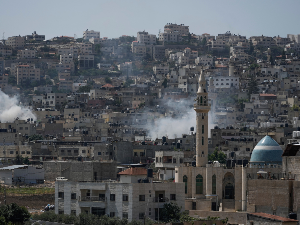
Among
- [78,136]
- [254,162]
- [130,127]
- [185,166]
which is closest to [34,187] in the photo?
[185,166]

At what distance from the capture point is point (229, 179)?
64.2 m

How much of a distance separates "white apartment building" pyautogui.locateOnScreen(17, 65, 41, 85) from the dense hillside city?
22cm

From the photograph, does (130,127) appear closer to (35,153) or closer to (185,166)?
(35,153)

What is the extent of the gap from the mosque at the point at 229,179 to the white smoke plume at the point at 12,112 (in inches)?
2493

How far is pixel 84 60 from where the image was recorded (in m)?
191

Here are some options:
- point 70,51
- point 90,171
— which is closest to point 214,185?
point 90,171

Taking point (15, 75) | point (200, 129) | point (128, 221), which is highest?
point (15, 75)

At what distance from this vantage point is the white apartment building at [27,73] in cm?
17800

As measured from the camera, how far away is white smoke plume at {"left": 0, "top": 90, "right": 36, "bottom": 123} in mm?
131712

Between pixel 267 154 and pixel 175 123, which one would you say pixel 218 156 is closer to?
pixel 267 154

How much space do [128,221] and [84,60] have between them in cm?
14032

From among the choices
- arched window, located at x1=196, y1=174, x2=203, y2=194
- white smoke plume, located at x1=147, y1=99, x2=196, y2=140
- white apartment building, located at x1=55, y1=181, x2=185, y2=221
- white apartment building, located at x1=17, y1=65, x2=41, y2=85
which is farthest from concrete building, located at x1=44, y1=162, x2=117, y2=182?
white apartment building, located at x1=17, y1=65, x2=41, y2=85

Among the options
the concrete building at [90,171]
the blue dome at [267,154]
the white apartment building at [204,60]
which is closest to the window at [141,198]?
the blue dome at [267,154]

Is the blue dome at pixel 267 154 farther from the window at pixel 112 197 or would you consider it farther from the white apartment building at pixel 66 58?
the white apartment building at pixel 66 58
